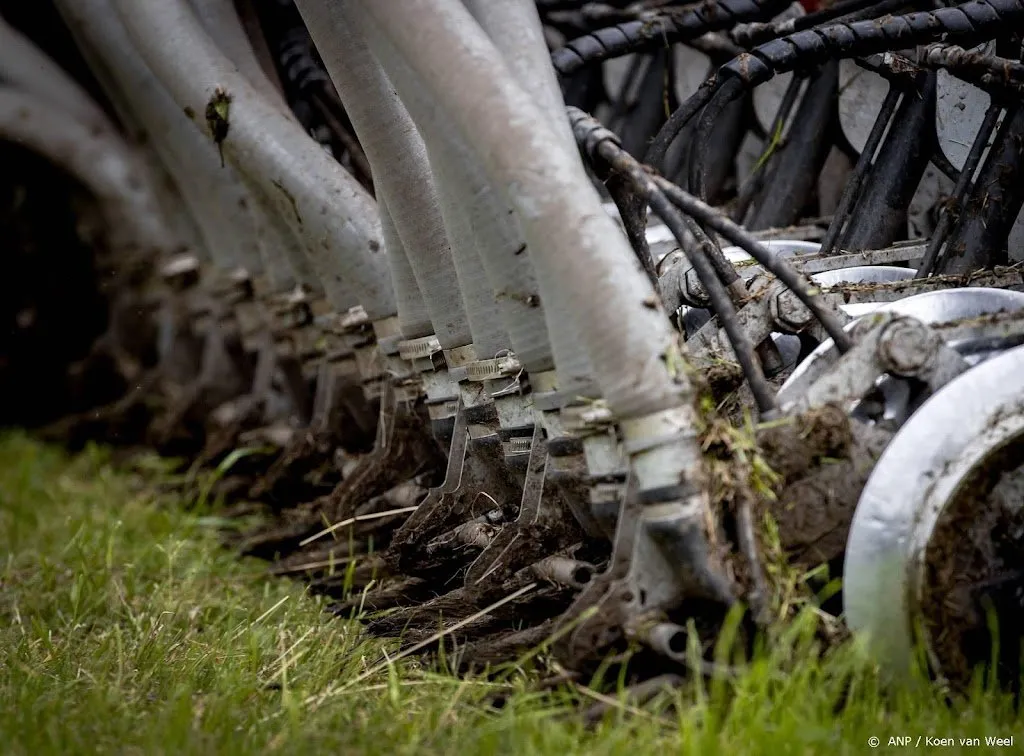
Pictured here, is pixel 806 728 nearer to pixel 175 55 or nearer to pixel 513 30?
pixel 513 30

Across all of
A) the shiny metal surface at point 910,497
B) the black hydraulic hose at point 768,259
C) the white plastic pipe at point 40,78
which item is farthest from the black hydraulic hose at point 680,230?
the white plastic pipe at point 40,78

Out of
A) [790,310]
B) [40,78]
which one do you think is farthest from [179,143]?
[790,310]

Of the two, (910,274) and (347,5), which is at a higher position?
(347,5)

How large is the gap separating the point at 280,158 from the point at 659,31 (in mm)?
1123

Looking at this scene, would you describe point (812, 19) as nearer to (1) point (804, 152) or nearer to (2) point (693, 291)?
(1) point (804, 152)

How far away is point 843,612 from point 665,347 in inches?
19.1

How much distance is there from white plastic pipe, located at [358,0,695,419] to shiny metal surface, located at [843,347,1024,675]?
1.08ft

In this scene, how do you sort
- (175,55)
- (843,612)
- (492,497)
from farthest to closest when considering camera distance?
(175,55) < (492,497) < (843,612)

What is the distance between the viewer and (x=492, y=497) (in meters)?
2.90

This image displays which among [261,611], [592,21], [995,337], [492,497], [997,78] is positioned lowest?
[261,611]

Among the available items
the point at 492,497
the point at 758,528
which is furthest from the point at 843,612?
the point at 492,497

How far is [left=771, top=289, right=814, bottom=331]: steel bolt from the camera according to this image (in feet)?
7.96

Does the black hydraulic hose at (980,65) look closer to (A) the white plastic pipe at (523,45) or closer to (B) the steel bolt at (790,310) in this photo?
(B) the steel bolt at (790,310)

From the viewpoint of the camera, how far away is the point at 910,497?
6.24 feet
